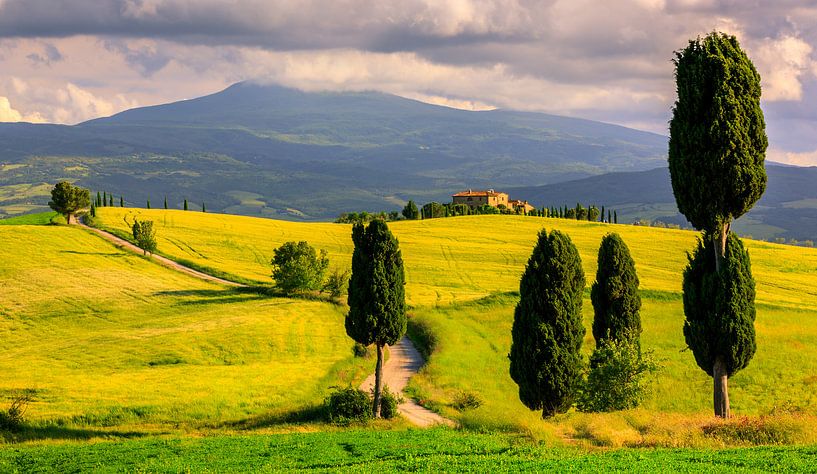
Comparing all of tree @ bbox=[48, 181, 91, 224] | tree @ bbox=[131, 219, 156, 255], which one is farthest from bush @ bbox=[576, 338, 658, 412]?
tree @ bbox=[48, 181, 91, 224]

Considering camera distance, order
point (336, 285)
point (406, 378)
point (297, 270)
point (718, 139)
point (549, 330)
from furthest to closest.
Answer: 1. point (336, 285)
2. point (297, 270)
3. point (406, 378)
4. point (549, 330)
5. point (718, 139)

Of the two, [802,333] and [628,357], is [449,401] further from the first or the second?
[802,333]

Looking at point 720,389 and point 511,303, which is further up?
point 720,389

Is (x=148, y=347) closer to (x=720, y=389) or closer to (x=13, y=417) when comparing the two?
(x=13, y=417)

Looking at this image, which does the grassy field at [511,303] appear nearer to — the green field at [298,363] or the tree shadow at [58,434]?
the green field at [298,363]

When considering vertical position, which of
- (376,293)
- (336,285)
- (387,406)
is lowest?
(387,406)

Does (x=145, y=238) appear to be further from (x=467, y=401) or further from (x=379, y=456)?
(x=379, y=456)

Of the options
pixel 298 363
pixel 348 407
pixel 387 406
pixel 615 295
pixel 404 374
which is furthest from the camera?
pixel 298 363

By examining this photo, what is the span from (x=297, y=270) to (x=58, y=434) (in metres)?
45.3

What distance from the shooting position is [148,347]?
63781 millimetres

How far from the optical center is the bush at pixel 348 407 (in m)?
45.5

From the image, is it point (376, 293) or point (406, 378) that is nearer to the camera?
point (376, 293)

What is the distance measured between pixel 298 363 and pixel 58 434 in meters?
22.3

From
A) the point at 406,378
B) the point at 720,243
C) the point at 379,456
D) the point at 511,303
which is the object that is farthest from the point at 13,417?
the point at 511,303
